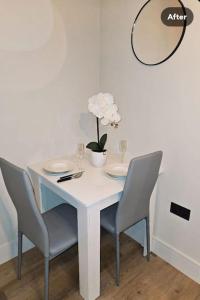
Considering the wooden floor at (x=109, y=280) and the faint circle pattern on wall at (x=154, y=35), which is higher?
the faint circle pattern on wall at (x=154, y=35)

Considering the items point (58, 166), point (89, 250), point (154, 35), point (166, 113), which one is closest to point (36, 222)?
point (89, 250)

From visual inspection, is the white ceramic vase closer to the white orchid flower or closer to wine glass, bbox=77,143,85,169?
wine glass, bbox=77,143,85,169

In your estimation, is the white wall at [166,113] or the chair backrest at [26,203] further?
the white wall at [166,113]

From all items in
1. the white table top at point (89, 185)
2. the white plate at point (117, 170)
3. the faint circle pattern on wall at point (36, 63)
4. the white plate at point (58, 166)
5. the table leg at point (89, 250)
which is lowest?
the table leg at point (89, 250)

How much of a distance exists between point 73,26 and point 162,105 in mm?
975

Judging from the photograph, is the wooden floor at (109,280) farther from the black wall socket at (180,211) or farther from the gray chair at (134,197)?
the black wall socket at (180,211)

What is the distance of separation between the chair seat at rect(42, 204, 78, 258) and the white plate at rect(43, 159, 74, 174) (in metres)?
0.30

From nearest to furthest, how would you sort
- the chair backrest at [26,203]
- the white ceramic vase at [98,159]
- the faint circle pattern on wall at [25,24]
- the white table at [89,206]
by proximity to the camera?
1. the chair backrest at [26,203]
2. the white table at [89,206]
3. the faint circle pattern on wall at [25,24]
4. the white ceramic vase at [98,159]

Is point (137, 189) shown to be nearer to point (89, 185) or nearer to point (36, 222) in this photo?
point (89, 185)

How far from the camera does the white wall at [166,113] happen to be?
62.2 inches

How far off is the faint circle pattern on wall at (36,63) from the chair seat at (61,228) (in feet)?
3.16

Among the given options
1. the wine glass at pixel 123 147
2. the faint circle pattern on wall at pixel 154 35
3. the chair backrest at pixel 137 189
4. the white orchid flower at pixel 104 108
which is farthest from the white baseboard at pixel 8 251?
the faint circle pattern on wall at pixel 154 35

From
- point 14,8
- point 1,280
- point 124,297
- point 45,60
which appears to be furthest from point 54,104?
point 124,297

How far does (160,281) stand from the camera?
1.77 metres
